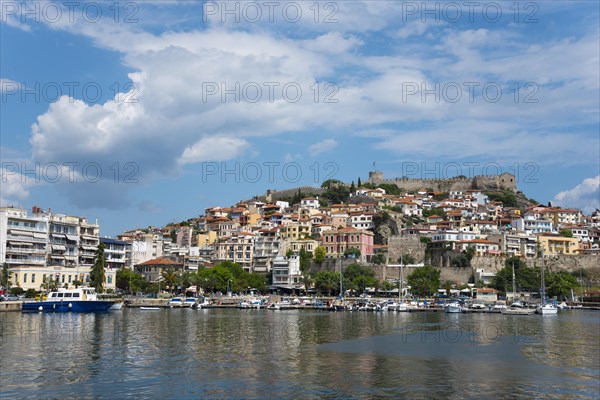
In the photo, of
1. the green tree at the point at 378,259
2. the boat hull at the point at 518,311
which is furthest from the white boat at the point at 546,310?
the green tree at the point at 378,259

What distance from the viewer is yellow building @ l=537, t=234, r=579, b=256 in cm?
9325

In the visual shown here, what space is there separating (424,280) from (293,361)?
5359 cm

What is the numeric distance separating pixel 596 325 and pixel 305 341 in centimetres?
2372

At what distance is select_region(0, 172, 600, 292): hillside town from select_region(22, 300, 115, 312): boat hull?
11756 millimetres

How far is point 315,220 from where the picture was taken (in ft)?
334

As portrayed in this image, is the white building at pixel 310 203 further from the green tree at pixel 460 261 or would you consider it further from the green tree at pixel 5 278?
the green tree at pixel 5 278

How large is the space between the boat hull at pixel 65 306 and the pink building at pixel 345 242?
135 ft

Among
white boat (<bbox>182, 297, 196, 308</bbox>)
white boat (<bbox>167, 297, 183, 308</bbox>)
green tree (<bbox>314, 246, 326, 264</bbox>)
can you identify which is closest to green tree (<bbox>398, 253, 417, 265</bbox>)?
green tree (<bbox>314, 246, 326, 264</bbox>)

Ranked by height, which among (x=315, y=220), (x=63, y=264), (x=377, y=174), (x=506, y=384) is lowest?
(x=506, y=384)

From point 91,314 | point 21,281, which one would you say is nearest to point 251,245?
point 21,281

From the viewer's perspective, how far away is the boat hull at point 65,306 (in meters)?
53.2

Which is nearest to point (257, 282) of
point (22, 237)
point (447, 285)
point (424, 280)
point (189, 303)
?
point (189, 303)

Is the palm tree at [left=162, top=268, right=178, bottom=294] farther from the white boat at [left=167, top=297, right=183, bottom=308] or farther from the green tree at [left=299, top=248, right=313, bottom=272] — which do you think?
the green tree at [left=299, top=248, right=313, bottom=272]

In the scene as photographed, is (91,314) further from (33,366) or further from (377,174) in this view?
(377,174)
